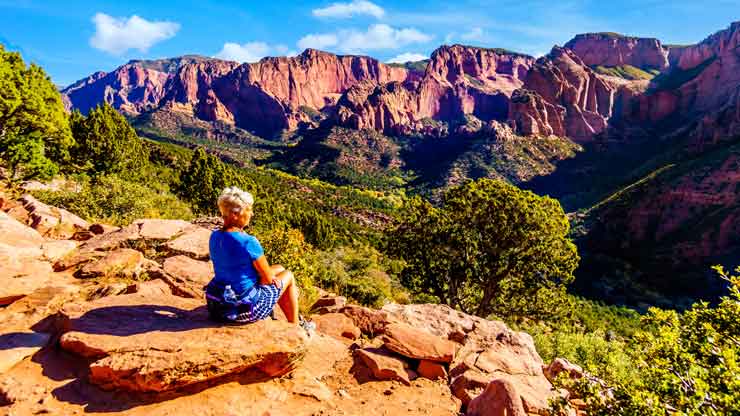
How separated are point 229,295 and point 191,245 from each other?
585 centimetres

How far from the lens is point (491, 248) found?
1756 cm

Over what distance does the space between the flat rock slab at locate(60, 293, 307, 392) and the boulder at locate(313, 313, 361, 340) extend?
8.50ft

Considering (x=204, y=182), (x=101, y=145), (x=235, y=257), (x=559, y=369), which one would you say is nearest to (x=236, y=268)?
(x=235, y=257)

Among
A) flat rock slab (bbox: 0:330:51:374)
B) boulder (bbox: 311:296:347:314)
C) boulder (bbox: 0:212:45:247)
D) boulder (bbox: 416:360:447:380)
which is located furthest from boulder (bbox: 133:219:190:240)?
boulder (bbox: 416:360:447:380)

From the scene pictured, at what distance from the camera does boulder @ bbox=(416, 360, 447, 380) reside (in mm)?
7105

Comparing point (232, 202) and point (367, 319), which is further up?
point (232, 202)

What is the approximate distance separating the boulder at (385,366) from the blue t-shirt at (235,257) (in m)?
2.69

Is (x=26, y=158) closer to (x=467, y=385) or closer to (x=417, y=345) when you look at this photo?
(x=417, y=345)

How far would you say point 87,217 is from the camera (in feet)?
50.2

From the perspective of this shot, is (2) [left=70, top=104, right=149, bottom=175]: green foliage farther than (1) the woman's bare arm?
Yes

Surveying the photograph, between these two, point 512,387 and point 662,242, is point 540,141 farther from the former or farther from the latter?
point 512,387

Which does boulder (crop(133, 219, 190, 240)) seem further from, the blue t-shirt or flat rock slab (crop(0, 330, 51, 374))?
the blue t-shirt

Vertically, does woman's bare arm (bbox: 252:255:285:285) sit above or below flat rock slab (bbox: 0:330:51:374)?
above

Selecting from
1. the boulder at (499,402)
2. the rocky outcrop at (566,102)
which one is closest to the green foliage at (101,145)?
the boulder at (499,402)
